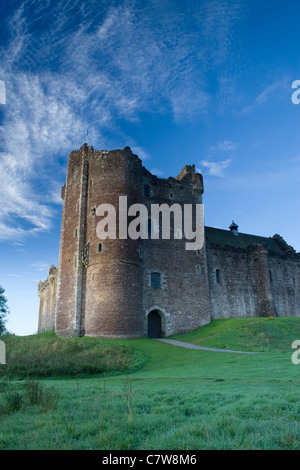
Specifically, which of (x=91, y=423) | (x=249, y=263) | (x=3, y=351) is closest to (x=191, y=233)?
(x=249, y=263)

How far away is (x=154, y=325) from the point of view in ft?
103

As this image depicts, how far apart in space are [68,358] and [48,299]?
27.9 meters

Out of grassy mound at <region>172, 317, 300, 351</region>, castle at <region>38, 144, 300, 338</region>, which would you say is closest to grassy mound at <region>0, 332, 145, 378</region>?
castle at <region>38, 144, 300, 338</region>

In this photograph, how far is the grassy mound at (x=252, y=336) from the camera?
77.3 ft

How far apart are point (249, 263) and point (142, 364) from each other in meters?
22.9

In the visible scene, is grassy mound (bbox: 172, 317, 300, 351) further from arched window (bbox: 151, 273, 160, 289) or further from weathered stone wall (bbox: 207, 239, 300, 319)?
weathered stone wall (bbox: 207, 239, 300, 319)

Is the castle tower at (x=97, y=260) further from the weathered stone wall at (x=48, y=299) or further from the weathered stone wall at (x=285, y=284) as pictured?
the weathered stone wall at (x=285, y=284)

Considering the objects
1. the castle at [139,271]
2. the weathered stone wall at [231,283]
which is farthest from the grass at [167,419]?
the weathered stone wall at [231,283]

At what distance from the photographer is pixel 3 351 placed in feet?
72.9

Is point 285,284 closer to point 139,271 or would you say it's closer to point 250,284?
point 250,284

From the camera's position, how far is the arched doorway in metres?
31.1

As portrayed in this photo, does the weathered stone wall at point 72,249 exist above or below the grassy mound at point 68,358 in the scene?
above

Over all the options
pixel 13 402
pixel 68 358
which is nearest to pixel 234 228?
pixel 68 358

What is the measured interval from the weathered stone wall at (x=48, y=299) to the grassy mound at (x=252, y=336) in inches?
673
